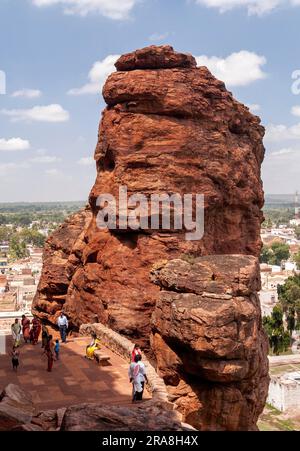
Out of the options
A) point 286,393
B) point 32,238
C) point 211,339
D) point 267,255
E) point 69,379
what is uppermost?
point 211,339

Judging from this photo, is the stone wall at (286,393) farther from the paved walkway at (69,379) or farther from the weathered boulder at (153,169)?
the paved walkway at (69,379)

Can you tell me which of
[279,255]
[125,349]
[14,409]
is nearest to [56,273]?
[125,349]

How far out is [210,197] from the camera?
19.6 metres

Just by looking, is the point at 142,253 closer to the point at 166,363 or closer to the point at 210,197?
the point at 210,197

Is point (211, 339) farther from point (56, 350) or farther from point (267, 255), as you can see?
point (267, 255)

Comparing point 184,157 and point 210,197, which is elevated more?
point 184,157

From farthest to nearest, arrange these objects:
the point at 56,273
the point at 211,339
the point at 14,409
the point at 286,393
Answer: the point at 286,393 → the point at 56,273 → the point at 211,339 → the point at 14,409

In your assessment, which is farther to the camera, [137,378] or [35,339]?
[35,339]

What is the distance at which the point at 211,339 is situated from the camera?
13711 mm

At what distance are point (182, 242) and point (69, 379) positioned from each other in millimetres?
7125

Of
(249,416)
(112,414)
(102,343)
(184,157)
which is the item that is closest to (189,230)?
(184,157)

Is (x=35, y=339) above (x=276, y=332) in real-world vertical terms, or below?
above

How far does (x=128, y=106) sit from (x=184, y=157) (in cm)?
325

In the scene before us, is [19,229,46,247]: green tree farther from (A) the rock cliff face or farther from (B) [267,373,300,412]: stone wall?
(A) the rock cliff face
